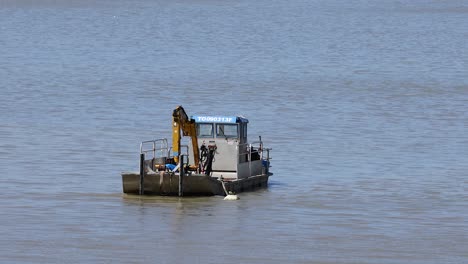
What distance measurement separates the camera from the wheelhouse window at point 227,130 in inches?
1836

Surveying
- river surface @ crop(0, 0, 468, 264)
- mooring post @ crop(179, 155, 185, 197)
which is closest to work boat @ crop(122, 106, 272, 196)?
mooring post @ crop(179, 155, 185, 197)

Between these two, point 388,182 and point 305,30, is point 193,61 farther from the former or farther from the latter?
point 388,182

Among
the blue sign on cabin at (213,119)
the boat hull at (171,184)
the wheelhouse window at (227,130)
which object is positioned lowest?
the boat hull at (171,184)

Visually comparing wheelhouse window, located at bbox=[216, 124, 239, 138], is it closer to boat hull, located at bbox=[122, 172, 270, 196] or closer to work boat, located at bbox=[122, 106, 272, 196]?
work boat, located at bbox=[122, 106, 272, 196]

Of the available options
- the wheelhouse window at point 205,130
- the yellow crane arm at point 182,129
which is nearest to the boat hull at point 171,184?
the yellow crane arm at point 182,129

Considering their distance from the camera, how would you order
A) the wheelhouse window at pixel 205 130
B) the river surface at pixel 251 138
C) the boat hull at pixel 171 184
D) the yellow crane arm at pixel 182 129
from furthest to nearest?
the wheelhouse window at pixel 205 130 → the yellow crane arm at pixel 182 129 → the boat hull at pixel 171 184 → the river surface at pixel 251 138

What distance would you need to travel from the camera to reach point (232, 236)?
125 ft

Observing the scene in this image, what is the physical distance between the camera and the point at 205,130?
1836 inches

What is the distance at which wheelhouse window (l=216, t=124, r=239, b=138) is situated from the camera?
46625 mm

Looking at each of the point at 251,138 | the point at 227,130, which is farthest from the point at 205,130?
the point at 251,138

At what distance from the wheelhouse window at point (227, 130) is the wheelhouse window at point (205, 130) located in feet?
0.81

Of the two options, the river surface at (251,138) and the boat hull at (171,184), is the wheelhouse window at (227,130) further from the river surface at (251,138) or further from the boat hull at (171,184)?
the boat hull at (171,184)

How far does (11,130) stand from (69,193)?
18.4 m

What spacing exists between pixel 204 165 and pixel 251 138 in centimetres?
1668
